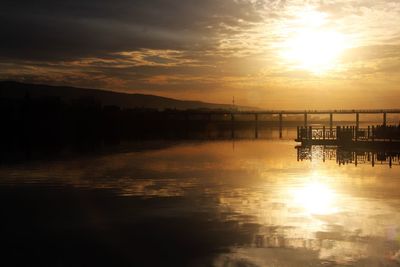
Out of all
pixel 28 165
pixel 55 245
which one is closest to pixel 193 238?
pixel 55 245

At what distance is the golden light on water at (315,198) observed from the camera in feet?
68.6

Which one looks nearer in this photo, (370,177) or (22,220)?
(22,220)

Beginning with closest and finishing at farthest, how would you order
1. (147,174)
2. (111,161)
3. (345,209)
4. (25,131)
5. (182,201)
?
(345,209), (182,201), (147,174), (111,161), (25,131)

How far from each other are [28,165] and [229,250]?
29.6m

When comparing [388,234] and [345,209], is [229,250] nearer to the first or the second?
[388,234]

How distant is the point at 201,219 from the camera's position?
62.5 feet

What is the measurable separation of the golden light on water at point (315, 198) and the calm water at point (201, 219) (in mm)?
46

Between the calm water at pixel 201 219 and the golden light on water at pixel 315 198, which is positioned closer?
the calm water at pixel 201 219

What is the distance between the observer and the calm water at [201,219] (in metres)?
14.2

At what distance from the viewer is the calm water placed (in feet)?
46.4

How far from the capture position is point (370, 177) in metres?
32.1

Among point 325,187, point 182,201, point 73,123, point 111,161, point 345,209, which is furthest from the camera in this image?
point 73,123

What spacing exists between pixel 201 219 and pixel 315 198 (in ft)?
23.8

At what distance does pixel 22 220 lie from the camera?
19000 mm
